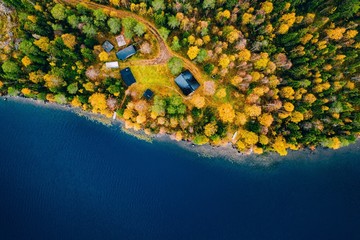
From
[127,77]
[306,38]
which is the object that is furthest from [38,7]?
[306,38]

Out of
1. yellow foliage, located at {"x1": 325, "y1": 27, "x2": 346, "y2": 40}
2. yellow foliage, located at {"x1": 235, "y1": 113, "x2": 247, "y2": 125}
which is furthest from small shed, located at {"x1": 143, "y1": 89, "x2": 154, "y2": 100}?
yellow foliage, located at {"x1": 325, "y1": 27, "x2": 346, "y2": 40}

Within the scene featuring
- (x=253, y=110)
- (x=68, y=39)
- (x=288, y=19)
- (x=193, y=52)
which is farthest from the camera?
(x=288, y=19)

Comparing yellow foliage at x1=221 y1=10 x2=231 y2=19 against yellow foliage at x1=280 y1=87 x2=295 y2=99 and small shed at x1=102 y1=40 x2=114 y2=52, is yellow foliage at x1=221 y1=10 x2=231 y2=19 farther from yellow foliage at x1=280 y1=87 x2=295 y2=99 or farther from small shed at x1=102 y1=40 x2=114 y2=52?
small shed at x1=102 y1=40 x2=114 y2=52

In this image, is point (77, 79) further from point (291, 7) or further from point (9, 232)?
point (291, 7)

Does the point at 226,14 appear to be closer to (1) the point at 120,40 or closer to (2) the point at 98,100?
(1) the point at 120,40

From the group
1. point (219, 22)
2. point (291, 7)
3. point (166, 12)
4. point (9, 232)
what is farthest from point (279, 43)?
point (9, 232)

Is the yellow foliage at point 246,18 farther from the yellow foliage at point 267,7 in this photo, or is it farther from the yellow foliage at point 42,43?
the yellow foliage at point 42,43
